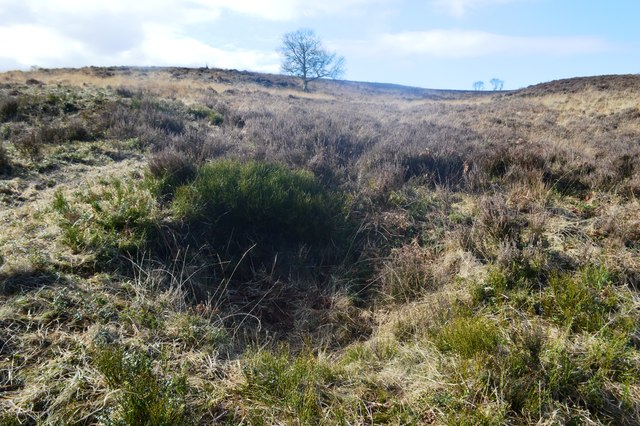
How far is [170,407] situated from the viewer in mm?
2342

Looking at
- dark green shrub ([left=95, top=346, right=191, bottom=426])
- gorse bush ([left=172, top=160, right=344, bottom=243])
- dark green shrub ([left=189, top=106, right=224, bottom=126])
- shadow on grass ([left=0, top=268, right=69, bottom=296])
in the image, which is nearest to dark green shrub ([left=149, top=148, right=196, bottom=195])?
gorse bush ([left=172, top=160, right=344, bottom=243])

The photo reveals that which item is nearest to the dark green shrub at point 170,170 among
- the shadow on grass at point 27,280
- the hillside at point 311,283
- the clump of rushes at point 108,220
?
the hillside at point 311,283

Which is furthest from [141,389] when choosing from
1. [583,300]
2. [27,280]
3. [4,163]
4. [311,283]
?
[4,163]

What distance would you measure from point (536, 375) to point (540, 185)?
4103 millimetres

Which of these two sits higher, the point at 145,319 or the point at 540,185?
the point at 540,185

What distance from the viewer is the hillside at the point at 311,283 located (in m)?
2.54

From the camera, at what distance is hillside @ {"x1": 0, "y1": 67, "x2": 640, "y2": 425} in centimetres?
254

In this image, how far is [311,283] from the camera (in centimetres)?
495

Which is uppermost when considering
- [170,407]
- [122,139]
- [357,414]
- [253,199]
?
[122,139]

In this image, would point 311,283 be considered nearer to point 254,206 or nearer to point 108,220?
point 254,206

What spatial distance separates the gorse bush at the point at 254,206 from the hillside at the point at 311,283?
0.10 ft

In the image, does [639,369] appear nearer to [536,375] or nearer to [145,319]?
[536,375]

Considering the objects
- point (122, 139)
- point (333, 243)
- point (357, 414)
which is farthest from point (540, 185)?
point (122, 139)

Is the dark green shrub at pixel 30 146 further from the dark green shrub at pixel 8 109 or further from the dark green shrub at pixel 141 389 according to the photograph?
the dark green shrub at pixel 141 389
